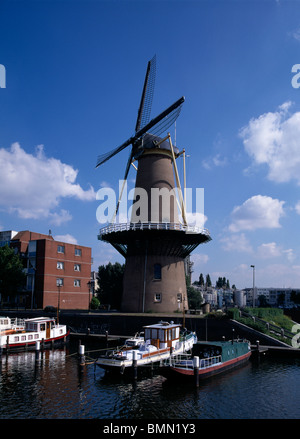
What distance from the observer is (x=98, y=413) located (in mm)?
18453

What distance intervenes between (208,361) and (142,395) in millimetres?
6969

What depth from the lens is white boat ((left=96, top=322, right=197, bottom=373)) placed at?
25.7m

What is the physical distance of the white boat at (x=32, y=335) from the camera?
36.3 meters

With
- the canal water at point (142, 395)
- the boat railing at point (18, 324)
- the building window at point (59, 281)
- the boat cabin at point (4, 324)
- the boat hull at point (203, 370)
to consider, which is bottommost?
the canal water at point (142, 395)

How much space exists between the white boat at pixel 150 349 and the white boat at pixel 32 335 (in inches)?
462

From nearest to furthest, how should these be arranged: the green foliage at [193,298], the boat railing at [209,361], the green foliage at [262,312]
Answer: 1. the boat railing at [209,361]
2. the green foliage at [262,312]
3. the green foliage at [193,298]

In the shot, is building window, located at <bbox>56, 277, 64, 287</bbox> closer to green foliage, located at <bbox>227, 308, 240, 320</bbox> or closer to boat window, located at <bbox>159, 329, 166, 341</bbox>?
green foliage, located at <bbox>227, 308, 240, 320</bbox>

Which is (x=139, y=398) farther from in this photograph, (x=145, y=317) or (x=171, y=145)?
(x=171, y=145)

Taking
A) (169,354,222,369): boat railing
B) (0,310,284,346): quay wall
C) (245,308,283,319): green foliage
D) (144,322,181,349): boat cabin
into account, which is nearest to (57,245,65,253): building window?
(0,310,284,346): quay wall

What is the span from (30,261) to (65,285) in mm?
7814

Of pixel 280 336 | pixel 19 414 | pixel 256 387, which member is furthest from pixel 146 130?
pixel 19 414

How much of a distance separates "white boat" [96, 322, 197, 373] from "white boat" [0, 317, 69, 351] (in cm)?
1173

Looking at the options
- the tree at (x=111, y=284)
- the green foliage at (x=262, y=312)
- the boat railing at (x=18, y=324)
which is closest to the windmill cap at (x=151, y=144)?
the green foliage at (x=262, y=312)

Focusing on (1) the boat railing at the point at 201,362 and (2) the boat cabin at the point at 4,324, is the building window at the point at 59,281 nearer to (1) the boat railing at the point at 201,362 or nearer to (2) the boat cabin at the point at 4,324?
(2) the boat cabin at the point at 4,324
